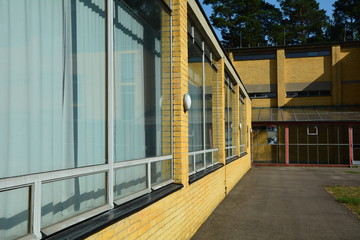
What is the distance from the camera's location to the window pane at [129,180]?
3971 millimetres

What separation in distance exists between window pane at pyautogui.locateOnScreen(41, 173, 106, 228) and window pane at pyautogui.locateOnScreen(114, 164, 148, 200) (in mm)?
346

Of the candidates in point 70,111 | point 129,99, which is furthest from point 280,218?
point 70,111

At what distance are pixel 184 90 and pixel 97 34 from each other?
2505mm

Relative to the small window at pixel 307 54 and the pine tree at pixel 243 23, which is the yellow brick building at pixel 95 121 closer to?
the small window at pixel 307 54

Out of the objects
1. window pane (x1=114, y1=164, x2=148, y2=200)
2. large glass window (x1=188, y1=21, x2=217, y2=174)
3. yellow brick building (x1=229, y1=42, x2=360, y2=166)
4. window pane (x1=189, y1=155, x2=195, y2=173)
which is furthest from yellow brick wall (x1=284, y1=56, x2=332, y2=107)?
window pane (x1=114, y1=164, x2=148, y2=200)

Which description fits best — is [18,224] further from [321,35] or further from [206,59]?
[321,35]

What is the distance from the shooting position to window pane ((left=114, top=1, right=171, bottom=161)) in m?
4.18

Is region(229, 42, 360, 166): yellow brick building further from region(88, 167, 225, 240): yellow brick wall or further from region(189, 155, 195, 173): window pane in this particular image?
region(189, 155, 195, 173): window pane

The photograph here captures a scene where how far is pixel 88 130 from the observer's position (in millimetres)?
3504

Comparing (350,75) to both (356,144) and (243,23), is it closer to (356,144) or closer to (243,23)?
(356,144)

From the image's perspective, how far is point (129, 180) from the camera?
4.26 m

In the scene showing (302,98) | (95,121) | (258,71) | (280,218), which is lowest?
(280,218)

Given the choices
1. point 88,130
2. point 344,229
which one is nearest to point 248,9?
point 344,229

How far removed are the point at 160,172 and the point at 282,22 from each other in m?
55.4
